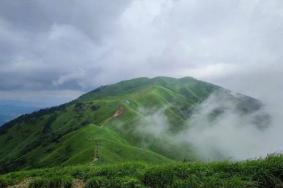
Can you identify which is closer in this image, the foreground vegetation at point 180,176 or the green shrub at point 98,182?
the foreground vegetation at point 180,176

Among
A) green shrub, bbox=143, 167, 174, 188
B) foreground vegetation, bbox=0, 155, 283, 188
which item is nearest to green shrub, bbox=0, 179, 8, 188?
foreground vegetation, bbox=0, 155, 283, 188

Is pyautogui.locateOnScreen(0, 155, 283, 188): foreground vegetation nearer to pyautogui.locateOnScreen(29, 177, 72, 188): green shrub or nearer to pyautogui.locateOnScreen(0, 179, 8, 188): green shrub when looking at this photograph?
pyautogui.locateOnScreen(29, 177, 72, 188): green shrub

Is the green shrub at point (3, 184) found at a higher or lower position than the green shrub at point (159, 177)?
lower

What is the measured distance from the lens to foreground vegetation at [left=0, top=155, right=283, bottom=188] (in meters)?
15.1

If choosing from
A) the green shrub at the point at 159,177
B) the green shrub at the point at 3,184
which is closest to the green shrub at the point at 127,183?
the green shrub at the point at 159,177

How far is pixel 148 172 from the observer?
17672 millimetres

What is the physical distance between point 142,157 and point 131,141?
54.8 meters

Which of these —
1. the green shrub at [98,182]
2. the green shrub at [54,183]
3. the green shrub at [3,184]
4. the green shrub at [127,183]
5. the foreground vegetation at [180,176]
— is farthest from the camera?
the green shrub at [3,184]

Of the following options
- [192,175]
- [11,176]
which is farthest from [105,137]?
[192,175]

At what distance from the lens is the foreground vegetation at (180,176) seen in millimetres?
15117

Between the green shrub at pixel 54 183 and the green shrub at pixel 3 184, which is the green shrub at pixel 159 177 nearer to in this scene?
the green shrub at pixel 54 183

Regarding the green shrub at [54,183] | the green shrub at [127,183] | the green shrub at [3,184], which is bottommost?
the green shrub at [3,184]

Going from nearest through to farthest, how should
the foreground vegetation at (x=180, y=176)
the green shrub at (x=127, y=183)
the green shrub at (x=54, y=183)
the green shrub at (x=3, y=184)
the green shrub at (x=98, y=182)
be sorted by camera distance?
the foreground vegetation at (x=180, y=176) → the green shrub at (x=127, y=183) → the green shrub at (x=98, y=182) → the green shrub at (x=54, y=183) → the green shrub at (x=3, y=184)

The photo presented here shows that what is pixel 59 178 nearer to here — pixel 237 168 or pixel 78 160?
pixel 237 168
